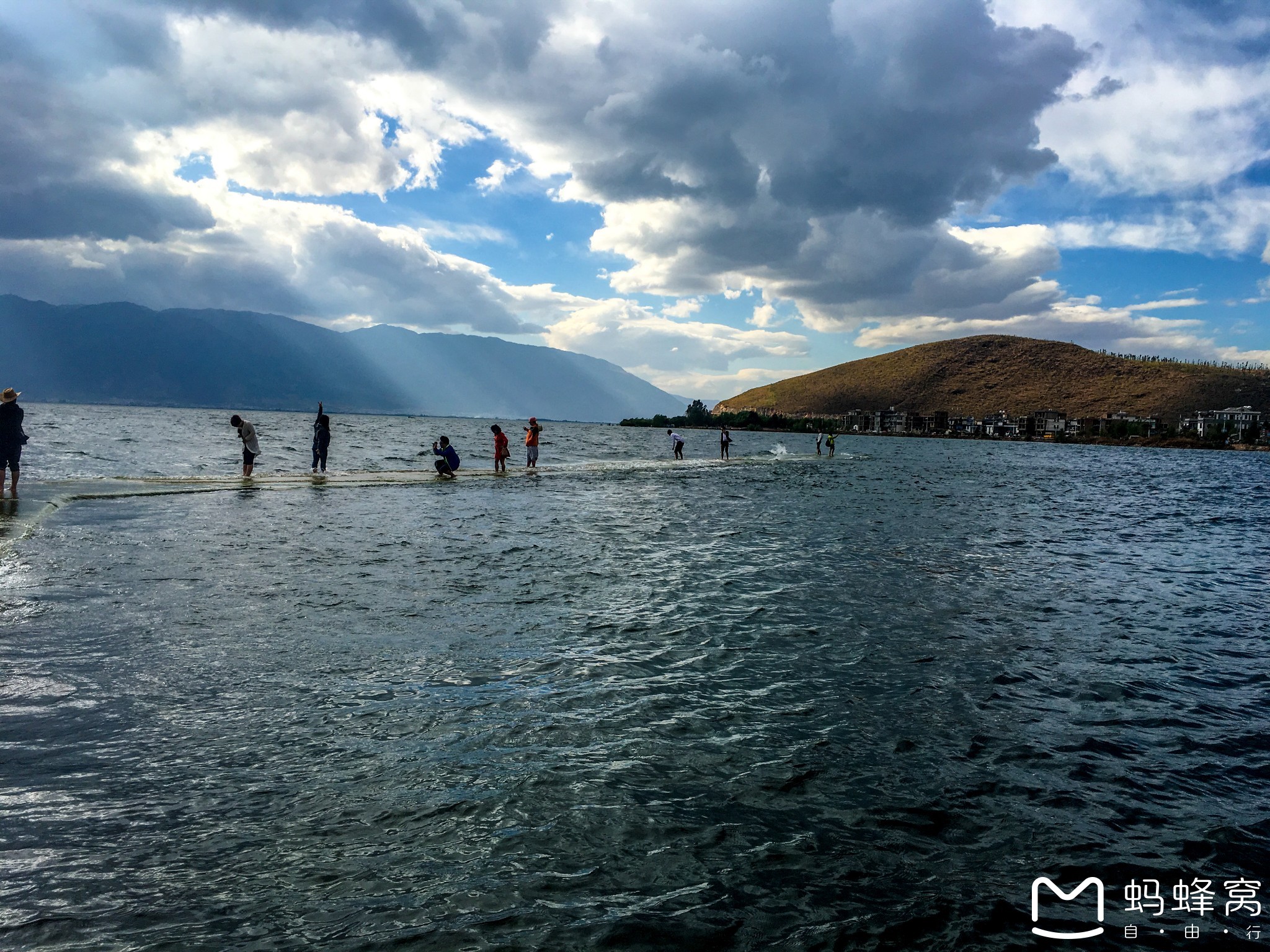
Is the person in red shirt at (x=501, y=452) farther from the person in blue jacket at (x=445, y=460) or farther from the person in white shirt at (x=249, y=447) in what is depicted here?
the person in white shirt at (x=249, y=447)

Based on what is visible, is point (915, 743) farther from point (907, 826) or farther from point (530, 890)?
point (530, 890)

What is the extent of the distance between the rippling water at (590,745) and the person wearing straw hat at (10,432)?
454 centimetres

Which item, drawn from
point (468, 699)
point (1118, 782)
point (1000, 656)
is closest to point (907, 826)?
point (1118, 782)

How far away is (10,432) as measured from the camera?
1986cm

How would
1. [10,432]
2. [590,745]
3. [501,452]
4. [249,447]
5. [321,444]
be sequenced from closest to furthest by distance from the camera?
[590,745]
[10,432]
[249,447]
[321,444]
[501,452]

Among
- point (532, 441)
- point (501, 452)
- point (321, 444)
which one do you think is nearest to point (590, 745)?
point (321, 444)

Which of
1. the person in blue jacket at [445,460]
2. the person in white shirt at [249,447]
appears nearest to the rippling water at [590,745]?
the person in white shirt at [249,447]

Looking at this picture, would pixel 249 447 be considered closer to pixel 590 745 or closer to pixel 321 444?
pixel 321 444

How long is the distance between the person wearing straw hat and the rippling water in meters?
4.54

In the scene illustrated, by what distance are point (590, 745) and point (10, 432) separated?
22.1 meters

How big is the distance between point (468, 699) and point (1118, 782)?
668 centimetres

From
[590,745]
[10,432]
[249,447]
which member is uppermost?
[10,432]

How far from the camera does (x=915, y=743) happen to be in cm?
736

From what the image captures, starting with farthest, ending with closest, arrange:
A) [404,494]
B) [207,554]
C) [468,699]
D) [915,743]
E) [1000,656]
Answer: [404,494] → [207,554] → [1000,656] → [468,699] → [915,743]
